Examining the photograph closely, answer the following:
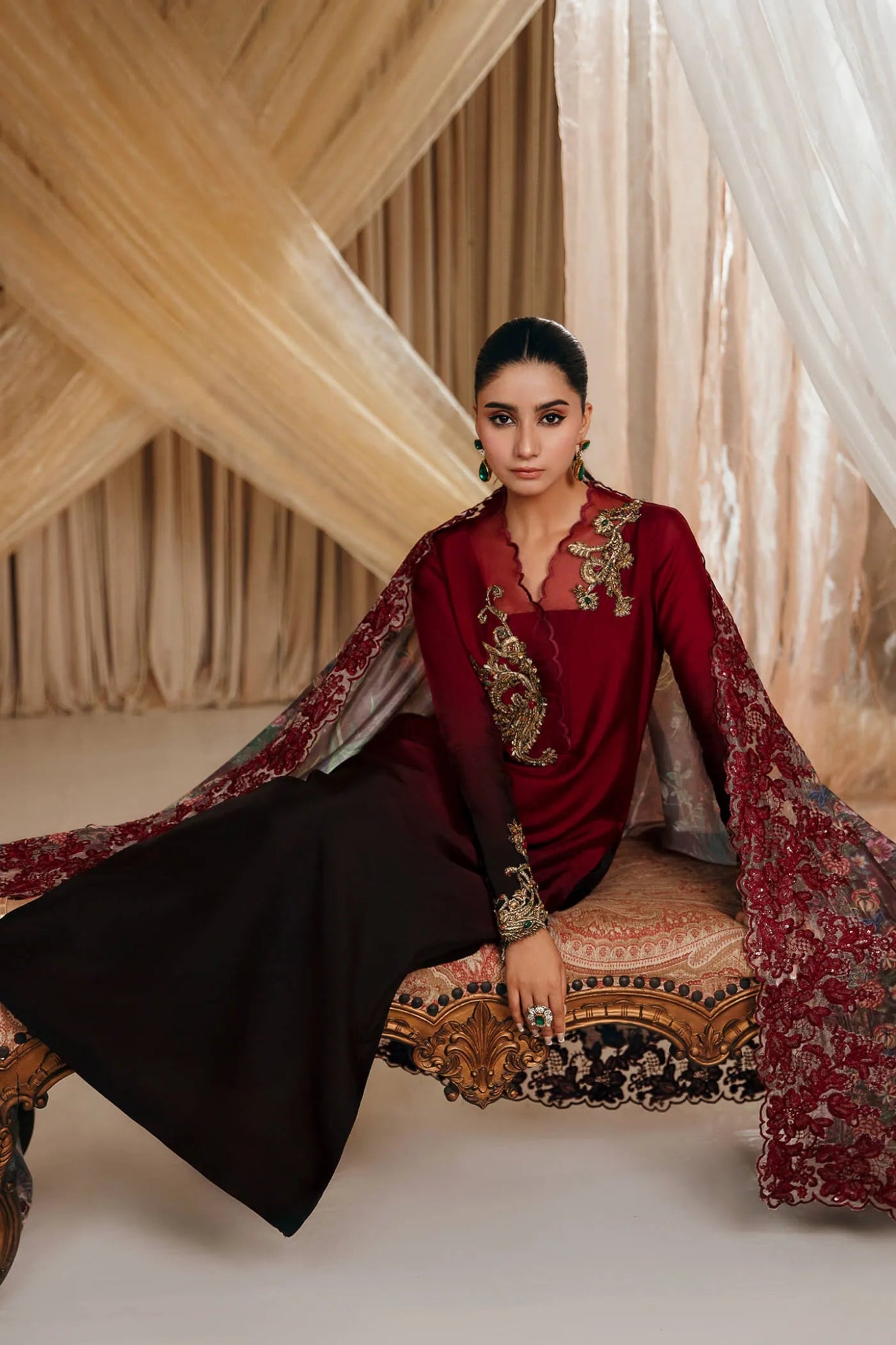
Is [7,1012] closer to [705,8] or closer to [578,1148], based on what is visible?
[578,1148]

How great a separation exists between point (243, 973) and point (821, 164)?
145 cm

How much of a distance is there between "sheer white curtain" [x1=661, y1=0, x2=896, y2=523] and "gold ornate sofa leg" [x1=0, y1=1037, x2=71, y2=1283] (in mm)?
1520

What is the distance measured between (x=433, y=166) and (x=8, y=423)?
6.04 ft

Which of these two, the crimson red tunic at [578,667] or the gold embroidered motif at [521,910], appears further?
the crimson red tunic at [578,667]

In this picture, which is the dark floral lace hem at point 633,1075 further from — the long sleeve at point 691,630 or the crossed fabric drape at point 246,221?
the crossed fabric drape at point 246,221

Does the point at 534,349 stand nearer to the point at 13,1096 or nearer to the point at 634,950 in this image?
the point at 634,950

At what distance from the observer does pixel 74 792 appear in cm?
395

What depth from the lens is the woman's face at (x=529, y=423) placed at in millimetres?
1948

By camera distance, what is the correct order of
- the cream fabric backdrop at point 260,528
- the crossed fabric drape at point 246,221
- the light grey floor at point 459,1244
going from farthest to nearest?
the cream fabric backdrop at point 260,528, the crossed fabric drape at point 246,221, the light grey floor at point 459,1244

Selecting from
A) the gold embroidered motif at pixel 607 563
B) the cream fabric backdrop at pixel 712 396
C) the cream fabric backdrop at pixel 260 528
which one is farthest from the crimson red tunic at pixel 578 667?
the cream fabric backdrop at pixel 260 528

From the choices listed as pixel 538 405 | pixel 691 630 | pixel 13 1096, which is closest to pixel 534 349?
pixel 538 405

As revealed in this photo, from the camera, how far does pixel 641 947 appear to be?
1.88 meters

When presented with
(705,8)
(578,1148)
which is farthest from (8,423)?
(578,1148)

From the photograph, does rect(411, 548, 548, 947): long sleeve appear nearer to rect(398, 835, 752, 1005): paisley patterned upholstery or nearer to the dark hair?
rect(398, 835, 752, 1005): paisley patterned upholstery
